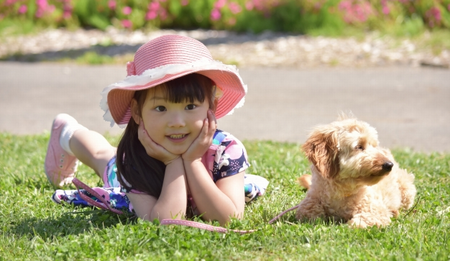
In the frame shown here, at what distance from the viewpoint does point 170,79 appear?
3.34 metres

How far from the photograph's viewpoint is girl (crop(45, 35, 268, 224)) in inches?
138

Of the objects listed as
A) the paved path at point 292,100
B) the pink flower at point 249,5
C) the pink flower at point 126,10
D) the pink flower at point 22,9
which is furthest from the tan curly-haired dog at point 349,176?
the pink flower at point 22,9

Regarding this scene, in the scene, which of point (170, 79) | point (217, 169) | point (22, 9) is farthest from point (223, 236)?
point (22, 9)

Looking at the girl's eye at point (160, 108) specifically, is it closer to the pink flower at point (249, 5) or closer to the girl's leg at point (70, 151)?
the girl's leg at point (70, 151)

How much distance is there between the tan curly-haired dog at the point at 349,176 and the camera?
3666 mm

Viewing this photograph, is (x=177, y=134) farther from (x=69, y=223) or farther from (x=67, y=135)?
(x=67, y=135)

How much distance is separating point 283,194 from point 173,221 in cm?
→ 123

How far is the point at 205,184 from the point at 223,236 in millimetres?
340

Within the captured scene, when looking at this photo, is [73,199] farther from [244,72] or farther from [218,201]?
[244,72]

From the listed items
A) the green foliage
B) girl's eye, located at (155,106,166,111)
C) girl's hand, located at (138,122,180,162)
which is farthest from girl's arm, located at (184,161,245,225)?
the green foliage

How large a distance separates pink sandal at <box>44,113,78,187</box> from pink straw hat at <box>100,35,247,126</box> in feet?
3.72

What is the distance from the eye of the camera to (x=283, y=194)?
4.48m

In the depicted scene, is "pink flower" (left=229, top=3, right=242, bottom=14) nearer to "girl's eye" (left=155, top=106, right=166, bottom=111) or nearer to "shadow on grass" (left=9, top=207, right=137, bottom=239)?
"shadow on grass" (left=9, top=207, right=137, bottom=239)

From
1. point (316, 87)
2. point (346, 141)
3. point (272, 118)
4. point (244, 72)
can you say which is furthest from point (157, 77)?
point (244, 72)
